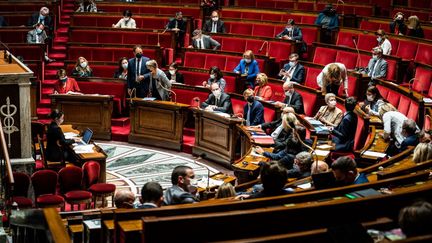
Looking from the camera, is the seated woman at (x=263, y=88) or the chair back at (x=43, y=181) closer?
the chair back at (x=43, y=181)

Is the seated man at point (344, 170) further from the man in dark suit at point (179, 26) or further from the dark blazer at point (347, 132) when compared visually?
the man in dark suit at point (179, 26)

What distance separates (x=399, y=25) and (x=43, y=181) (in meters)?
6.74

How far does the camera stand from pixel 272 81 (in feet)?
33.2

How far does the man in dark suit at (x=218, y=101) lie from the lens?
9508mm

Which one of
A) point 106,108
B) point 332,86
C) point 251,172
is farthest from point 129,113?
point 251,172

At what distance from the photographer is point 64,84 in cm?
1043

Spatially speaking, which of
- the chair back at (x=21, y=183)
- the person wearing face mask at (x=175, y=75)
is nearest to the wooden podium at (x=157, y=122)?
the person wearing face mask at (x=175, y=75)

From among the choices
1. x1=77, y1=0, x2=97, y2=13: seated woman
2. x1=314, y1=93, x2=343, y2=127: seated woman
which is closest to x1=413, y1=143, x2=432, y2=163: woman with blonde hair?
x1=314, y1=93, x2=343, y2=127: seated woman

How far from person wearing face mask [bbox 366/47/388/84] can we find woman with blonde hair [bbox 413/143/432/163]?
4106mm

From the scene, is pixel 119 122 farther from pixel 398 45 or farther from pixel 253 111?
pixel 398 45

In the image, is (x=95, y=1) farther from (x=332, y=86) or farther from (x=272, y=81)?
(x=332, y=86)

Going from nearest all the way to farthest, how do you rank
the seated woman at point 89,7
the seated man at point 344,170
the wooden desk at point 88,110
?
the seated man at point 344,170 < the wooden desk at point 88,110 < the seated woman at point 89,7

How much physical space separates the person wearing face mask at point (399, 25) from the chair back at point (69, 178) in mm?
6290

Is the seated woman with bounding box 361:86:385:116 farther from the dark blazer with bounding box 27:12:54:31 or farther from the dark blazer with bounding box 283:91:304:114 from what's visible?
the dark blazer with bounding box 27:12:54:31
